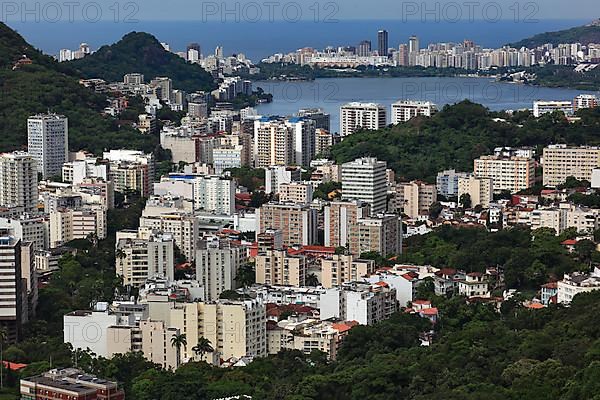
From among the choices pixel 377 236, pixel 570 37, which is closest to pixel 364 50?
pixel 570 37

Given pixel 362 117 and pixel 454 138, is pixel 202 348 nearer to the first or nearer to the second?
pixel 454 138

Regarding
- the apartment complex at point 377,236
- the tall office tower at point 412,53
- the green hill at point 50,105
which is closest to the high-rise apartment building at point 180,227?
the apartment complex at point 377,236

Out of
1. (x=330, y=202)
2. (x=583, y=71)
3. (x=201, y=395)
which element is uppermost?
(x=583, y=71)

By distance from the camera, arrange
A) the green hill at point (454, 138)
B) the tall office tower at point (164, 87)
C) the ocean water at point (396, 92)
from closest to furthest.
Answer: the green hill at point (454, 138) → the tall office tower at point (164, 87) → the ocean water at point (396, 92)

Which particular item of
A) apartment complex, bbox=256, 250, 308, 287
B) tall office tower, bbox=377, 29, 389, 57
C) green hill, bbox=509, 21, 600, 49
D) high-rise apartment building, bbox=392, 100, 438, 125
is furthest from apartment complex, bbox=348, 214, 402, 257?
green hill, bbox=509, 21, 600, 49

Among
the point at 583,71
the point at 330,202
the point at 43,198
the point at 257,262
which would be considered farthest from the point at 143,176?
the point at 583,71

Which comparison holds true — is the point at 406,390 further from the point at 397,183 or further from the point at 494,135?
the point at 494,135

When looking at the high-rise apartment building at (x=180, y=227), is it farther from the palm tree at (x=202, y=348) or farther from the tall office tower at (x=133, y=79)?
the tall office tower at (x=133, y=79)
